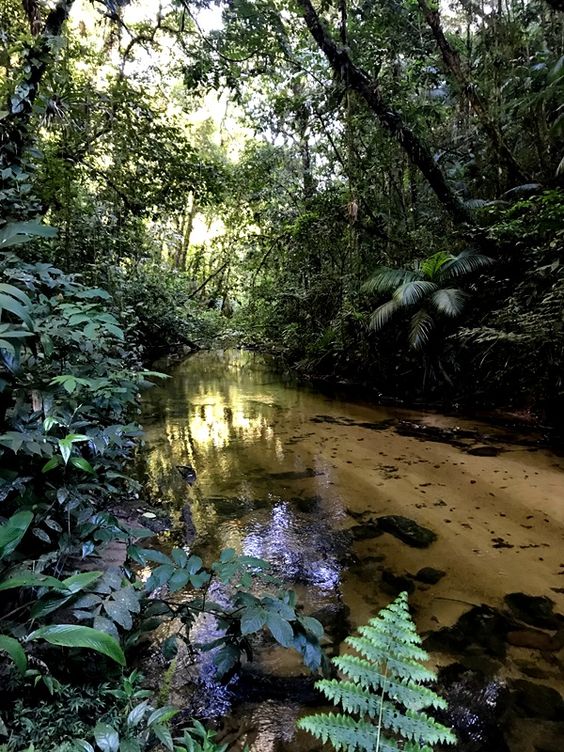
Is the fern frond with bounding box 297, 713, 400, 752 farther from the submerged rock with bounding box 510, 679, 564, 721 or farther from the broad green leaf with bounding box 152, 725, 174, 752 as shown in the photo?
the submerged rock with bounding box 510, 679, 564, 721

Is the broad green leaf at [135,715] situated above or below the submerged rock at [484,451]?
below

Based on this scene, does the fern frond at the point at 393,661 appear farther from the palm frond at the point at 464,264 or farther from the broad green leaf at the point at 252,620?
the palm frond at the point at 464,264

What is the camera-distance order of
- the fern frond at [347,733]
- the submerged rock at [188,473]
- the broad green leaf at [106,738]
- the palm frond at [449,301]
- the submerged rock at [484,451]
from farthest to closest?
the palm frond at [449,301] < the submerged rock at [484,451] < the submerged rock at [188,473] < the broad green leaf at [106,738] < the fern frond at [347,733]

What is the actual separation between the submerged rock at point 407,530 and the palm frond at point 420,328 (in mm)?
3869

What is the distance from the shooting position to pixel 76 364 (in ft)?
8.78

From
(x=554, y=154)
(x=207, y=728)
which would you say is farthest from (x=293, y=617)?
(x=554, y=154)

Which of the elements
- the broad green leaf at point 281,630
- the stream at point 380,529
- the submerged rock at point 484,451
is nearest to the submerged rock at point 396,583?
the stream at point 380,529

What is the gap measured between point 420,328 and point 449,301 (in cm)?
59

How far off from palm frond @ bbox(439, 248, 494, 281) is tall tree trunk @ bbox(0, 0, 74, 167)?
18.8 ft

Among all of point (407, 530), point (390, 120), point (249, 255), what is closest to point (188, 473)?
point (407, 530)

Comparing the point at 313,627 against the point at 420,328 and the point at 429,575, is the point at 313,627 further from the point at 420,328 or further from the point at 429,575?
the point at 420,328

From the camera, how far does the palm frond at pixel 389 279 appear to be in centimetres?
727

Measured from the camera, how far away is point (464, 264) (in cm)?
683

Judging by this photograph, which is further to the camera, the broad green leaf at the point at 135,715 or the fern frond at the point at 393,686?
the broad green leaf at the point at 135,715
